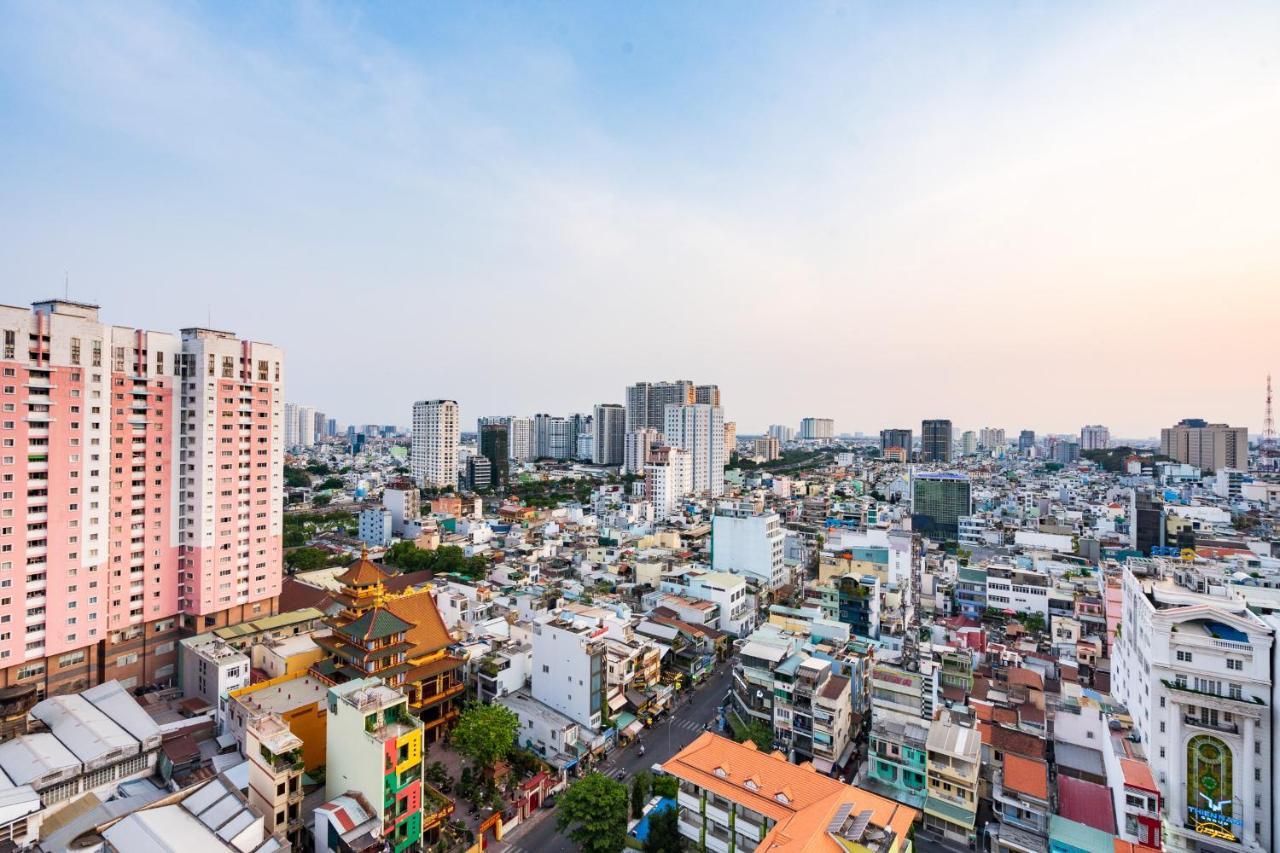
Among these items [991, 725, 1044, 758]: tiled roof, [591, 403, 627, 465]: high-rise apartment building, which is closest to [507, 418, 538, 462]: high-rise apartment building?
[591, 403, 627, 465]: high-rise apartment building

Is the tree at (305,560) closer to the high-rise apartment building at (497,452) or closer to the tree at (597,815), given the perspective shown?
the tree at (597,815)

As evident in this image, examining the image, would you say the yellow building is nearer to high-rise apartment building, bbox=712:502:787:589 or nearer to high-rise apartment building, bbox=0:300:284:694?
high-rise apartment building, bbox=0:300:284:694

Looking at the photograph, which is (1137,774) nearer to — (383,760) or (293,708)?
(383,760)

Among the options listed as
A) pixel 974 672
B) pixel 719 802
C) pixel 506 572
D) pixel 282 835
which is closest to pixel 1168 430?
pixel 974 672

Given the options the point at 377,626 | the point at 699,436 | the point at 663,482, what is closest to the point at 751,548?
the point at 377,626

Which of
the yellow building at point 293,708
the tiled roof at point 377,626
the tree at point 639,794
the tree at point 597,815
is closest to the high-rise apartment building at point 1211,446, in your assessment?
the tree at point 639,794

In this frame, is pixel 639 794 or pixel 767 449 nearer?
pixel 639 794
